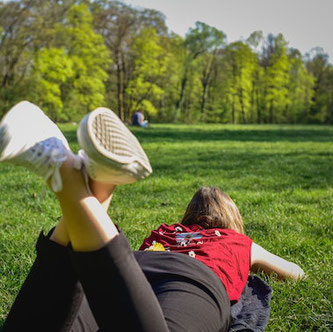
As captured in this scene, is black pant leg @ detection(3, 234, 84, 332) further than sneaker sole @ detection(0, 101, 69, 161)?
Yes

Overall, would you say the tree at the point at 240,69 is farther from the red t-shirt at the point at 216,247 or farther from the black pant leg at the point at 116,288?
the black pant leg at the point at 116,288

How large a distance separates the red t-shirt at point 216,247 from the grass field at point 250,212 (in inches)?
16.0

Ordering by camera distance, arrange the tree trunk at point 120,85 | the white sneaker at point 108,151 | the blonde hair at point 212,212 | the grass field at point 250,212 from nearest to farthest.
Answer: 1. the white sneaker at point 108,151
2. the blonde hair at point 212,212
3. the grass field at point 250,212
4. the tree trunk at point 120,85

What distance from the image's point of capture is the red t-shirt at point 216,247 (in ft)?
7.16

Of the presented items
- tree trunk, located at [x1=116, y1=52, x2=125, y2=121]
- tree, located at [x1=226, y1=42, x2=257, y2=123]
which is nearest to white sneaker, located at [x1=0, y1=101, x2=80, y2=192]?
tree trunk, located at [x1=116, y1=52, x2=125, y2=121]

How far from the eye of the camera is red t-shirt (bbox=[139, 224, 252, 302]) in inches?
85.9

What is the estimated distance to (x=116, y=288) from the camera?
4.74ft

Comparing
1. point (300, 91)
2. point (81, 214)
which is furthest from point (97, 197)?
point (300, 91)

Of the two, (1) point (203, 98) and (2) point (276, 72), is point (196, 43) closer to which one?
(1) point (203, 98)

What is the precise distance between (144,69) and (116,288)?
38011 millimetres

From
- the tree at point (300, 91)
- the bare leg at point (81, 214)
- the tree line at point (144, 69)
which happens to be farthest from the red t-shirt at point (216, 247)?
the tree at point (300, 91)

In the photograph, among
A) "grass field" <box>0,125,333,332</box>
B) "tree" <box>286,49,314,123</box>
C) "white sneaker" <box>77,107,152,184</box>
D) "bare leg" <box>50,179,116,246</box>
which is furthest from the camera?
"tree" <box>286,49,314,123</box>

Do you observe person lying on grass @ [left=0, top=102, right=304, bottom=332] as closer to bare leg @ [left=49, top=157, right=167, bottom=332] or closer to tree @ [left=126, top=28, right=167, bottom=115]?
bare leg @ [left=49, top=157, right=167, bottom=332]

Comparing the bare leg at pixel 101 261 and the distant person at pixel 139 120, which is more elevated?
the bare leg at pixel 101 261
